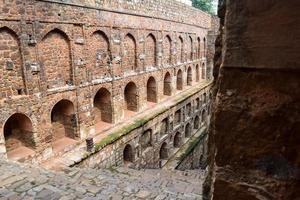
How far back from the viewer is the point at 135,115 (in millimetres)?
12836

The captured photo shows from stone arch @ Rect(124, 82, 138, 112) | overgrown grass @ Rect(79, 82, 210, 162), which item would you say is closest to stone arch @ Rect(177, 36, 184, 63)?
overgrown grass @ Rect(79, 82, 210, 162)

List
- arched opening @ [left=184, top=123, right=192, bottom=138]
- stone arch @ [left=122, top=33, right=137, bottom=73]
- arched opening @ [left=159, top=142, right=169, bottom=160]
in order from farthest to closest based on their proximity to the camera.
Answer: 1. arched opening @ [left=184, top=123, right=192, bottom=138]
2. arched opening @ [left=159, top=142, right=169, bottom=160]
3. stone arch @ [left=122, top=33, right=137, bottom=73]

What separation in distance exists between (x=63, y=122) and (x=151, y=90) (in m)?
6.59

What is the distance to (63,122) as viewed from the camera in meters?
9.84

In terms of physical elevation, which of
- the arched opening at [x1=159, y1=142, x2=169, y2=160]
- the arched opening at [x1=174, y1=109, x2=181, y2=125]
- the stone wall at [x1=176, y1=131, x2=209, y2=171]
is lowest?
the stone wall at [x1=176, y1=131, x2=209, y2=171]

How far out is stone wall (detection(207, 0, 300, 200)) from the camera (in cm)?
109

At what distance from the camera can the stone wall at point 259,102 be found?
1090 millimetres

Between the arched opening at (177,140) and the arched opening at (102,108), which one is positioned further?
the arched opening at (177,140)

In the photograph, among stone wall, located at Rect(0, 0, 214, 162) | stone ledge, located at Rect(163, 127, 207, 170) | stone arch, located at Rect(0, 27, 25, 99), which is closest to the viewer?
stone arch, located at Rect(0, 27, 25, 99)

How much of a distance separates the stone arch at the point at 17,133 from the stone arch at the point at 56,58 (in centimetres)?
135

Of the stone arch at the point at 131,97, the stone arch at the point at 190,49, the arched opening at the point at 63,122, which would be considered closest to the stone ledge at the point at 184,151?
the stone arch at the point at 131,97

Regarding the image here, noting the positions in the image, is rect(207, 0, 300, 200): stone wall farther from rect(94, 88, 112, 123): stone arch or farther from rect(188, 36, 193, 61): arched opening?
rect(188, 36, 193, 61): arched opening

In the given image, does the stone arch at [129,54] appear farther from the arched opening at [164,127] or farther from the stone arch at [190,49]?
the stone arch at [190,49]

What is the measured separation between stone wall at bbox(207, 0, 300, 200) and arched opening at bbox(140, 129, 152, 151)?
11232mm
